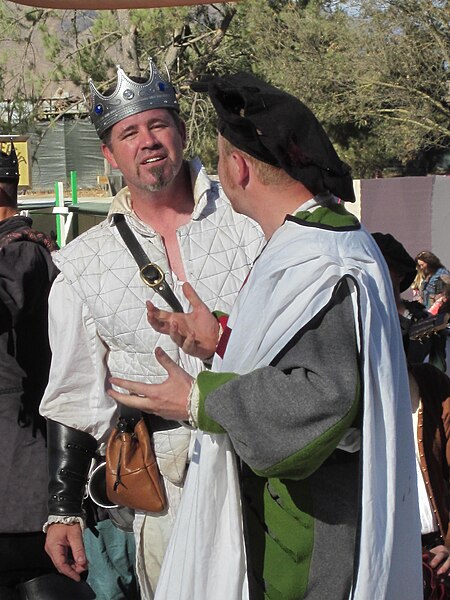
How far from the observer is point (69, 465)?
9.86 feet

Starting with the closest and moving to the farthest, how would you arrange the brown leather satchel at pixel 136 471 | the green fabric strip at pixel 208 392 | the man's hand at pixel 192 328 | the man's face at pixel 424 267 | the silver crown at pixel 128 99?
1. the green fabric strip at pixel 208 392
2. the man's hand at pixel 192 328
3. the brown leather satchel at pixel 136 471
4. the silver crown at pixel 128 99
5. the man's face at pixel 424 267

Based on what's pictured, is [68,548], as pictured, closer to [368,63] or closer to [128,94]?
[128,94]

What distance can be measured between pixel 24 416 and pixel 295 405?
5.98 feet

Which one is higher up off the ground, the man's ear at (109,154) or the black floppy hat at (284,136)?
the man's ear at (109,154)

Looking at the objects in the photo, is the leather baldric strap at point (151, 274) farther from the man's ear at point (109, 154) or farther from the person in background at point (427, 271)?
the person in background at point (427, 271)

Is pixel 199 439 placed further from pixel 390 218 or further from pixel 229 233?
pixel 390 218

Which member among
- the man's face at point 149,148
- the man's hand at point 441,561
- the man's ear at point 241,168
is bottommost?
the man's hand at point 441,561

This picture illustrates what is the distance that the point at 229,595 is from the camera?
206 cm

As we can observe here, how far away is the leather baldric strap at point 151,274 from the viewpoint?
9.30 ft

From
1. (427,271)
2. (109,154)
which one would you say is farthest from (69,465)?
(427,271)

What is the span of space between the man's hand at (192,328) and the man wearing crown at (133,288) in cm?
48

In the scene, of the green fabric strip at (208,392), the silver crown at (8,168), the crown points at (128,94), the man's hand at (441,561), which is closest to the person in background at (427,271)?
the silver crown at (8,168)

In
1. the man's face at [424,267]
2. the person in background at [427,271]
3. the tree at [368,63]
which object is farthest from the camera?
the tree at [368,63]

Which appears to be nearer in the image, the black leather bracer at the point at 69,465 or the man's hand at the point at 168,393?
the man's hand at the point at 168,393
